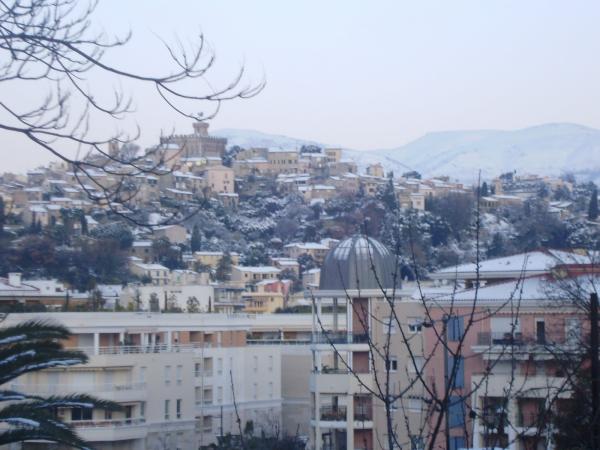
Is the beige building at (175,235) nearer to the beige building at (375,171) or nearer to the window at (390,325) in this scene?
the beige building at (375,171)

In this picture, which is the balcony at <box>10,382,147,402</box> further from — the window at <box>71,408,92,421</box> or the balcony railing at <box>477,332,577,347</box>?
the balcony railing at <box>477,332,577,347</box>

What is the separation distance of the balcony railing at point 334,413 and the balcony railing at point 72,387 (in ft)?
12.3

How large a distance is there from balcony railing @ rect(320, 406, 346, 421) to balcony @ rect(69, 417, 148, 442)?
3.34 m

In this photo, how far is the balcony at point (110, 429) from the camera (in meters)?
23.3

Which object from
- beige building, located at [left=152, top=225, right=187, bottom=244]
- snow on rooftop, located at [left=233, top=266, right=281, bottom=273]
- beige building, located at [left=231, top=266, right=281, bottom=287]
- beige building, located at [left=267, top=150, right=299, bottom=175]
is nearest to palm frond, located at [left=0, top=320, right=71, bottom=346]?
beige building, located at [left=231, top=266, right=281, bottom=287]

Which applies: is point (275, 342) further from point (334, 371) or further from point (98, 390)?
point (334, 371)

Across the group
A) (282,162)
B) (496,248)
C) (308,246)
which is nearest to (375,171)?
(282,162)

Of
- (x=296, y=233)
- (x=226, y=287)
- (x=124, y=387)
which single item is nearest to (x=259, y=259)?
(x=296, y=233)

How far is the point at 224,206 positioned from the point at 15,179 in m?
18.1

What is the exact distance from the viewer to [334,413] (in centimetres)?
2317

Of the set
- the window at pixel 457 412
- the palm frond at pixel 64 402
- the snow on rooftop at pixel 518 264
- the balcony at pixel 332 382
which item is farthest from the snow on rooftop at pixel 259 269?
the palm frond at pixel 64 402

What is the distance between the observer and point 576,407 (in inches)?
434

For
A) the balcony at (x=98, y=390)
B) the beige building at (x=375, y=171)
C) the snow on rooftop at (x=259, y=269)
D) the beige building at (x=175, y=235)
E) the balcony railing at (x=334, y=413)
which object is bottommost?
the balcony railing at (x=334, y=413)

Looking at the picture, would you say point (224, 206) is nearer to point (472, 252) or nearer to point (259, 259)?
point (259, 259)
